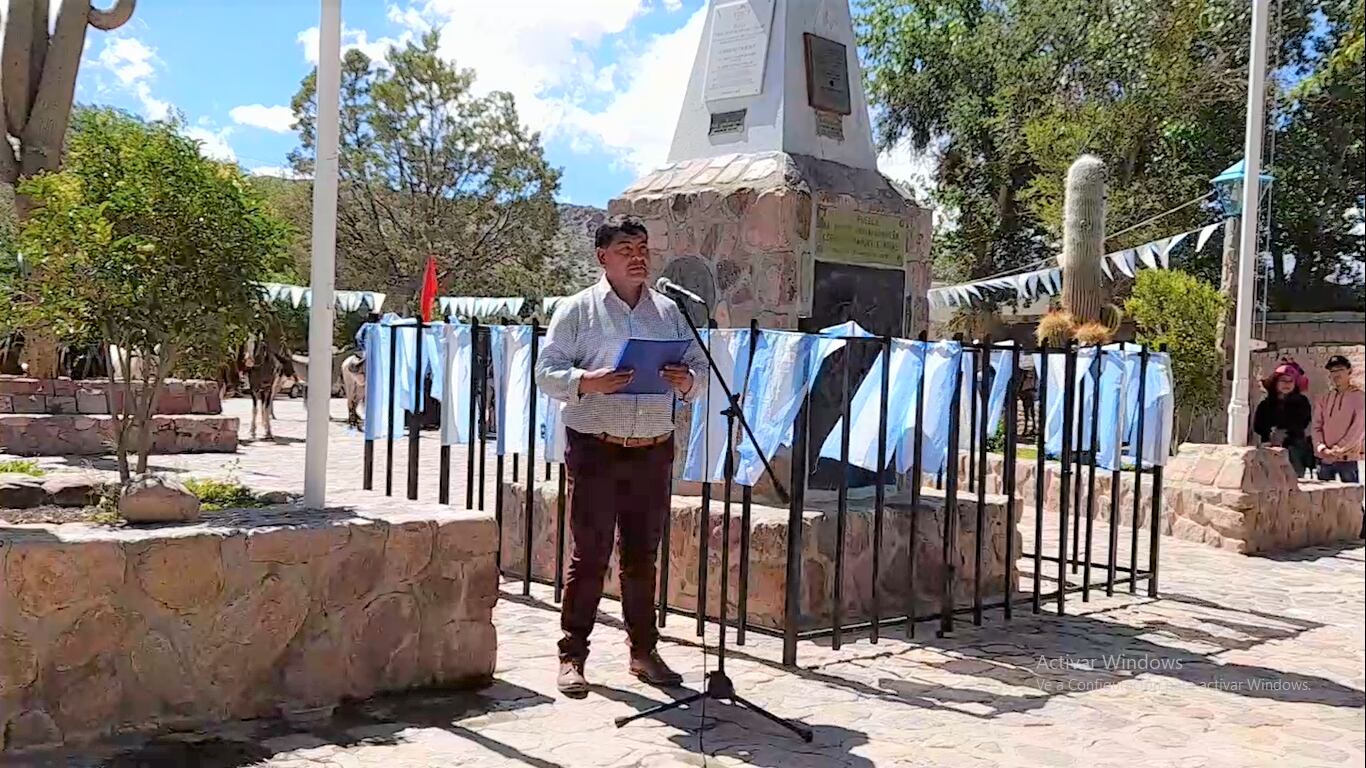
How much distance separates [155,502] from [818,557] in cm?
286

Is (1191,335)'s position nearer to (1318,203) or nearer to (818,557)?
(1318,203)

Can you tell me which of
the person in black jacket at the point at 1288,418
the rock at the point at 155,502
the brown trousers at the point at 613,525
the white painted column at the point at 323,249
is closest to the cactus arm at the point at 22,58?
the white painted column at the point at 323,249

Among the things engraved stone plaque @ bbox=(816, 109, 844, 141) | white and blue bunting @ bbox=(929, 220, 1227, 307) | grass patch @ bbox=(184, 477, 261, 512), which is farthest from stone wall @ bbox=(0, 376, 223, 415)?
white and blue bunting @ bbox=(929, 220, 1227, 307)

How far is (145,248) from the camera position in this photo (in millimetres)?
4344

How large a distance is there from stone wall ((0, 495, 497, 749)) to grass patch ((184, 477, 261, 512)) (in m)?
0.34

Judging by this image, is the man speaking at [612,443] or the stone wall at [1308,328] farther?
the stone wall at [1308,328]

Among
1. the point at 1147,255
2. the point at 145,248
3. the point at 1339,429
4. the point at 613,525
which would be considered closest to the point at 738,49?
the point at 613,525

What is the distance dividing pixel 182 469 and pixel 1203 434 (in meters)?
12.8

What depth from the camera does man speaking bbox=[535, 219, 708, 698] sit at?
420cm

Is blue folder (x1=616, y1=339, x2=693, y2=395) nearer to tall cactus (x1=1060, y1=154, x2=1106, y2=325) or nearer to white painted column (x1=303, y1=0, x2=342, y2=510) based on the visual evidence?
white painted column (x1=303, y1=0, x2=342, y2=510)

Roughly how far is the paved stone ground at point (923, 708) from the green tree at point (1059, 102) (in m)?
13.0

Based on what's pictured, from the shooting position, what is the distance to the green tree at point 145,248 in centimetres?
437

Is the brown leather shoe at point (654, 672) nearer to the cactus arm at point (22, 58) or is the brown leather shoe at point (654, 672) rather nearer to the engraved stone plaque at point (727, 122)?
the engraved stone plaque at point (727, 122)

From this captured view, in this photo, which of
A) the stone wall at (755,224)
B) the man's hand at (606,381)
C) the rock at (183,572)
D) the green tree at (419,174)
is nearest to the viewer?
the rock at (183,572)
